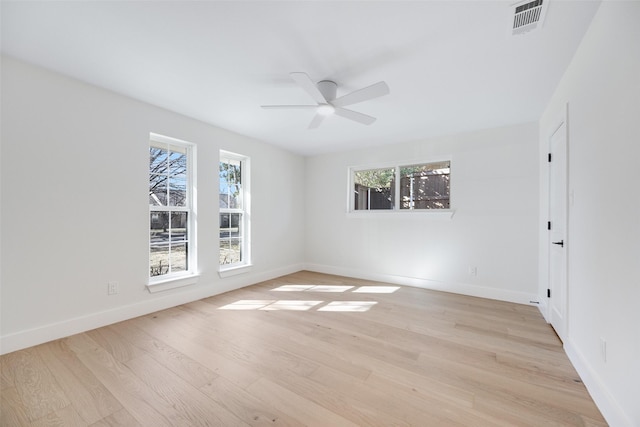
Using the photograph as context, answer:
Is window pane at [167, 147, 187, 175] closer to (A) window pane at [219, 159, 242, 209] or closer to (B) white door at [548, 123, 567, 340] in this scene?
(A) window pane at [219, 159, 242, 209]

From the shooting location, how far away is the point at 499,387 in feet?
5.68

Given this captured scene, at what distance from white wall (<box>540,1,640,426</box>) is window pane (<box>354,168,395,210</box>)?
2.65 m

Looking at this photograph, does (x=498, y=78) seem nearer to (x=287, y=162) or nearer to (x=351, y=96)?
(x=351, y=96)

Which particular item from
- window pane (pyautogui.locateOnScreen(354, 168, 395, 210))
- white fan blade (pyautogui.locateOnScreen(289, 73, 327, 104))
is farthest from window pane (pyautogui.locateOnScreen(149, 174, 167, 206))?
window pane (pyautogui.locateOnScreen(354, 168, 395, 210))

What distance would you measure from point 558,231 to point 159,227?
4.48 meters

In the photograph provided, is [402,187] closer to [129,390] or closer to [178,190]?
[178,190]

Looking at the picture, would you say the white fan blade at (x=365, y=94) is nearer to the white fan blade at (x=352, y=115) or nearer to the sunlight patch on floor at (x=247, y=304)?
the white fan blade at (x=352, y=115)

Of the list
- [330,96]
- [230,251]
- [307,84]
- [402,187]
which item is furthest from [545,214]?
[230,251]

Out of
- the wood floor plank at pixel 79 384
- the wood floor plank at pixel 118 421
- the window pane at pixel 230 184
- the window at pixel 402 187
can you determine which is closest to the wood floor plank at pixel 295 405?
the wood floor plank at pixel 118 421

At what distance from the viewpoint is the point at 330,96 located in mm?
2523

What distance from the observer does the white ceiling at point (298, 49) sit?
64.2 inches

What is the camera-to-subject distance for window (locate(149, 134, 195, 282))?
3.14m

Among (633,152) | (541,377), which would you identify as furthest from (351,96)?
(541,377)

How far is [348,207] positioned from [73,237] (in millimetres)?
3893
